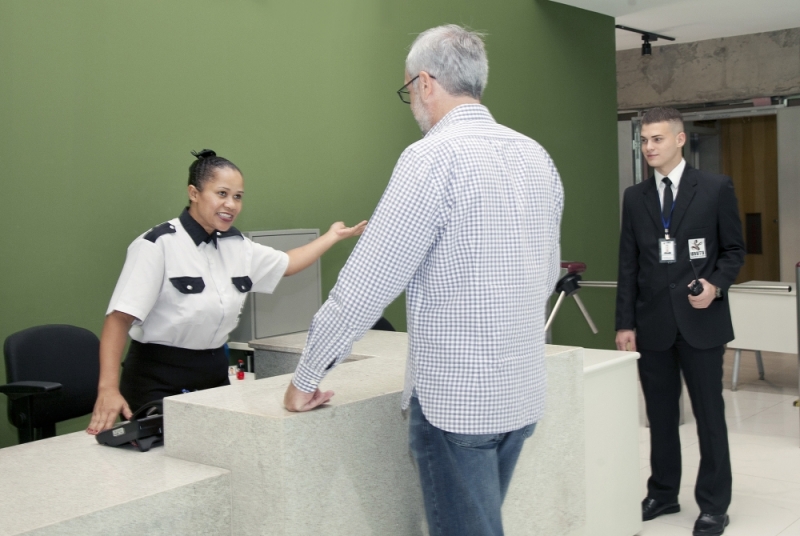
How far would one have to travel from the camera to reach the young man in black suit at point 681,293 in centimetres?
330

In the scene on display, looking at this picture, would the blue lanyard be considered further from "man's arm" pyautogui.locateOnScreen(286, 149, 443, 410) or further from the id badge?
"man's arm" pyautogui.locateOnScreen(286, 149, 443, 410)

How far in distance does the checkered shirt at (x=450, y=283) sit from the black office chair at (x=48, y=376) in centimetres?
157

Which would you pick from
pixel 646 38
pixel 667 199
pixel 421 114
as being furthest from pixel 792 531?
pixel 646 38

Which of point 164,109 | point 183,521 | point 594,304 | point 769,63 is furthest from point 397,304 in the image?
→ point 769,63

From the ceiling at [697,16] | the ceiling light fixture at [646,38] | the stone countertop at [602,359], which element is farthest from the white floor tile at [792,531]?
the ceiling light fixture at [646,38]

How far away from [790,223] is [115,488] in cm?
807

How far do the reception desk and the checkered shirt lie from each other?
11.3 inches

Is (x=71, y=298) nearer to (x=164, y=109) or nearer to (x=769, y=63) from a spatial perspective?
(x=164, y=109)

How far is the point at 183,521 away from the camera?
182cm

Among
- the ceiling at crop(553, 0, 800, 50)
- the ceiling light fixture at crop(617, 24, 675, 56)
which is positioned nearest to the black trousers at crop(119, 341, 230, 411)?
the ceiling at crop(553, 0, 800, 50)

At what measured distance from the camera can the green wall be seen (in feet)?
10.5

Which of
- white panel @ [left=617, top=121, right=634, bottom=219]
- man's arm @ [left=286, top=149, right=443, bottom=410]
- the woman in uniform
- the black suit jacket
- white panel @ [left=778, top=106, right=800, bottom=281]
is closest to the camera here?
man's arm @ [left=286, top=149, right=443, bottom=410]

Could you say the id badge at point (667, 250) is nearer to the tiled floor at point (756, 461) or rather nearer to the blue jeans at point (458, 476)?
the tiled floor at point (756, 461)

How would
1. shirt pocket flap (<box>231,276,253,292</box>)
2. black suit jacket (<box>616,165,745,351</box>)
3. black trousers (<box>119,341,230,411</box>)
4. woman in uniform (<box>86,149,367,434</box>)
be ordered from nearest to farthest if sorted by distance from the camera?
woman in uniform (<box>86,149,367,434</box>)
black trousers (<box>119,341,230,411</box>)
shirt pocket flap (<box>231,276,253,292</box>)
black suit jacket (<box>616,165,745,351</box>)
